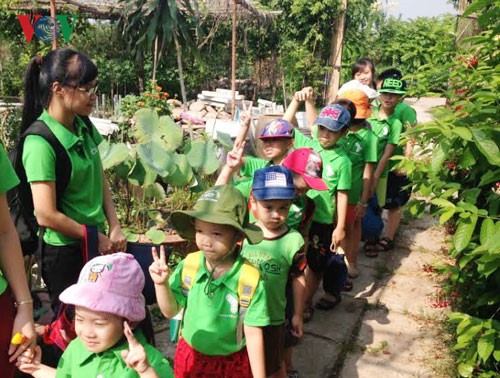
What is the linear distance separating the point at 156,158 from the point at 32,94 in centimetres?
194

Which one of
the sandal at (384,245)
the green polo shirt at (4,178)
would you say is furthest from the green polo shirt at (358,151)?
the green polo shirt at (4,178)

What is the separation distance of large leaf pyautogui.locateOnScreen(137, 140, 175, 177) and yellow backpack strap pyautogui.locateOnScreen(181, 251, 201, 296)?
82.0 inches

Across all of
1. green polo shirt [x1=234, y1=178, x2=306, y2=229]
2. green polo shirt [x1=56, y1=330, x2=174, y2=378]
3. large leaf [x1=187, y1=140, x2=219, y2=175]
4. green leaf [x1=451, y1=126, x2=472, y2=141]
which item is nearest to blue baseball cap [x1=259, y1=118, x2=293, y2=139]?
green polo shirt [x1=234, y1=178, x2=306, y2=229]

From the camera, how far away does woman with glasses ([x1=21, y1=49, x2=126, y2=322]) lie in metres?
1.87

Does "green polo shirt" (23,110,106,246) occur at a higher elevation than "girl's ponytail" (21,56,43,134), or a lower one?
lower

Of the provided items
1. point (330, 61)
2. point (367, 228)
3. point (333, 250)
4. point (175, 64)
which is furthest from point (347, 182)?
point (175, 64)

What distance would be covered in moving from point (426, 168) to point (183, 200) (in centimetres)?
236

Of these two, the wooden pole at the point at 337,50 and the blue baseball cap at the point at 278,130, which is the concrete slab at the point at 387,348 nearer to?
the blue baseball cap at the point at 278,130

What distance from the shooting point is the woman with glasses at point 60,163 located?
187 cm

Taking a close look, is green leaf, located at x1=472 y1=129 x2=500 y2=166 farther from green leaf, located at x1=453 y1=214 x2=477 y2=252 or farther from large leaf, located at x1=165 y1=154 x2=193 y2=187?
large leaf, located at x1=165 y1=154 x2=193 y2=187

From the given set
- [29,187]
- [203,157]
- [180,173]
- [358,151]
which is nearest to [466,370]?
[358,151]

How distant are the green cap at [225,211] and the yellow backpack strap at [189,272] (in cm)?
16

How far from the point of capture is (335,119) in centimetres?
298

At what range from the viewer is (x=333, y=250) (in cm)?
309
